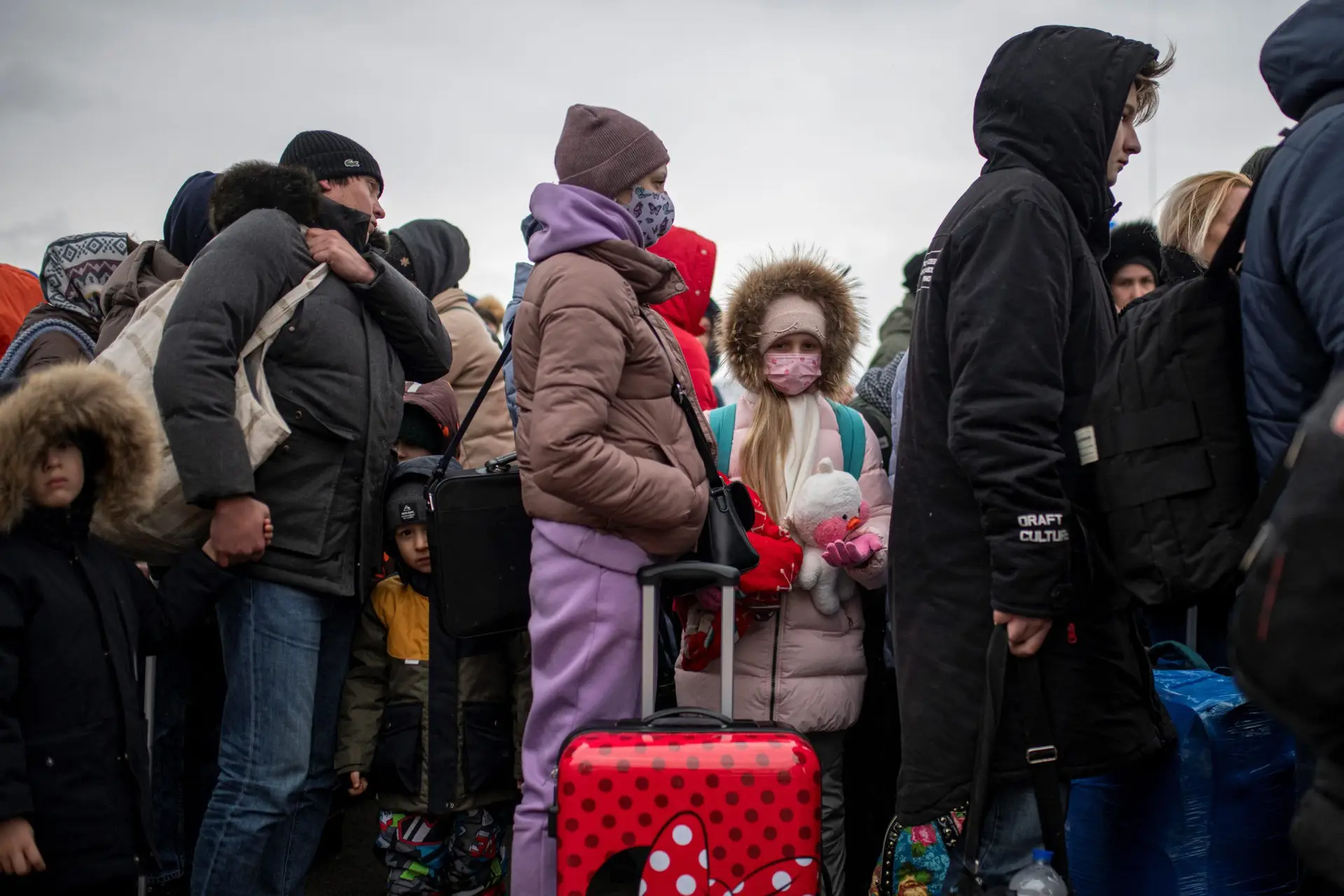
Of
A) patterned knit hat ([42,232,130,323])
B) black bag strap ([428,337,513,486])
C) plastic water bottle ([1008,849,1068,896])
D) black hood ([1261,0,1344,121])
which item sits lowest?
plastic water bottle ([1008,849,1068,896])

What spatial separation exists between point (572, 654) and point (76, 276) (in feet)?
8.16

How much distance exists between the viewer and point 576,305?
3.06m

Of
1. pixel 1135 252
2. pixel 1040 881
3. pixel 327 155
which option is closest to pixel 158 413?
pixel 327 155

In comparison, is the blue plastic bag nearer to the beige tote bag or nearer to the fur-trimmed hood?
the beige tote bag

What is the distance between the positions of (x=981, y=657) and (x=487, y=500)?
146cm

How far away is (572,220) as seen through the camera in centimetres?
325

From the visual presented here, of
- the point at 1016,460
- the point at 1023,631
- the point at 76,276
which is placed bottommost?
the point at 1023,631

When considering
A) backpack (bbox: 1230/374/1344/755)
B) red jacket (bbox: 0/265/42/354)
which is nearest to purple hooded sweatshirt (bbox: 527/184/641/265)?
backpack (bbox: 1230/374/1344/755)

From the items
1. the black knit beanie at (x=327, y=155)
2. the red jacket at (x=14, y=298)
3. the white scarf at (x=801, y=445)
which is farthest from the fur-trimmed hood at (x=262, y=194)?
the red jacket at (x=14, y=298)

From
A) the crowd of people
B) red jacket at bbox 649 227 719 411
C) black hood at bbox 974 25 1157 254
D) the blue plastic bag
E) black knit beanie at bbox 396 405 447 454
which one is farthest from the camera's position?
red jacket at bbox 649 227 719 411

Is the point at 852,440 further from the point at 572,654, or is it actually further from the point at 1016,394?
the point at 1016,394

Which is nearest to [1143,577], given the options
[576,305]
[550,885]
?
[576,305]

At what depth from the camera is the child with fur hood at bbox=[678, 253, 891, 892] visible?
3803 millimetres

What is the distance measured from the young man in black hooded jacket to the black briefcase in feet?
3.81
